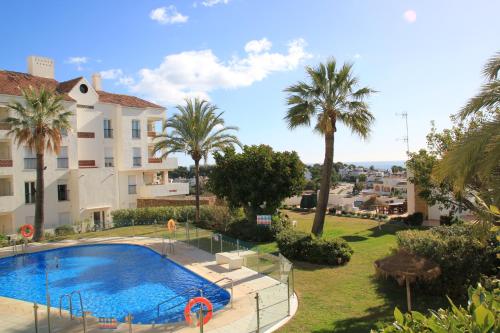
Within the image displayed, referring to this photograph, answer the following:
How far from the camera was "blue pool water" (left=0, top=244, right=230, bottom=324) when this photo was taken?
15256mm

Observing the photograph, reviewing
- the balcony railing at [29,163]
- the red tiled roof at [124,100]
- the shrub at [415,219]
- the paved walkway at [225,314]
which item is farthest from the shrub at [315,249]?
the red tiled roof at [124,100]

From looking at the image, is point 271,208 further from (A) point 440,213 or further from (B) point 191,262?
(A) point 440,213

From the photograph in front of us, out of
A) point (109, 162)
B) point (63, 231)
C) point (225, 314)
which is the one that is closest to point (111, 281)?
point (225, 314)

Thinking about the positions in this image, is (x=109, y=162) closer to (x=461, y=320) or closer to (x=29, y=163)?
(x=29, y=163)

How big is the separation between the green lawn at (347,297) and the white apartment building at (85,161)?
21.9 m

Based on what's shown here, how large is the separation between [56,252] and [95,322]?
14.5 metres

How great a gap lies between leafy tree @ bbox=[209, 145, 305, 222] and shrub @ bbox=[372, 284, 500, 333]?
20917 millimetres

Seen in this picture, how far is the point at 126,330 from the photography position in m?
12.0

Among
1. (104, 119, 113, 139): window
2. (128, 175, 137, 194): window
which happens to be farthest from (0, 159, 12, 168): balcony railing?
(128, 175, 137, 194): window

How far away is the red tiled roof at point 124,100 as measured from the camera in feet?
136

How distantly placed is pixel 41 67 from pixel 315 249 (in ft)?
107

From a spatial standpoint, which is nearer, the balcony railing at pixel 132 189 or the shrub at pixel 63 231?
the shrub at pixel 63 231

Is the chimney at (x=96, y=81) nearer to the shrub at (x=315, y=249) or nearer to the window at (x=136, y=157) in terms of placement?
the window at (x=136, y=157)

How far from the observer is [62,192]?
3653cm
